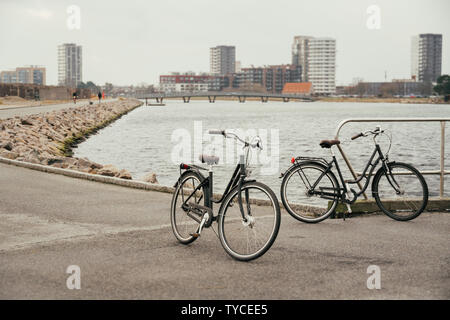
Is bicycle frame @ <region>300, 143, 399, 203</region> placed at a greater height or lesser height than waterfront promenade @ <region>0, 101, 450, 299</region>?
greater

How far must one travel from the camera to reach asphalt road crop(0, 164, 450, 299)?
495 cm

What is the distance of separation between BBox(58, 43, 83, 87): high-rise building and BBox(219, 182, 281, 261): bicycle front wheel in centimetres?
17909

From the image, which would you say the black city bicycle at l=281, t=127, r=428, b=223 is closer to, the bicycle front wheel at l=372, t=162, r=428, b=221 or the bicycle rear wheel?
the bicycle front wheel at l=372, t=162, r=428, b=221

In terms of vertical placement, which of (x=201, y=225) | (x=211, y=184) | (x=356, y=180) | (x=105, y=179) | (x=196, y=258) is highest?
(x=211, y=184)

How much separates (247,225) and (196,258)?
61 centimetres

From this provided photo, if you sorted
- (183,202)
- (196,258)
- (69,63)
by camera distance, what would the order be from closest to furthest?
(196,258) → (183,202) → (69,63)

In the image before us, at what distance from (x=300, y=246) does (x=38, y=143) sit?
21060 mm

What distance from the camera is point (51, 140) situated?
3025 centimetres
